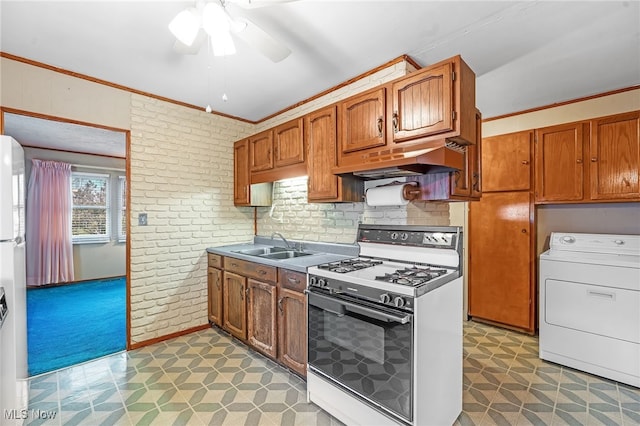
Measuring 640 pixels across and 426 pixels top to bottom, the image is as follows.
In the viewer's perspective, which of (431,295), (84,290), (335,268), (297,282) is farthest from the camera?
(84,290)

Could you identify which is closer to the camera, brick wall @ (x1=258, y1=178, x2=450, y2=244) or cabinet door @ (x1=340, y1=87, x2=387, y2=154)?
cabinet door @ (x1=340, y1=87, x2=387, y2=154)

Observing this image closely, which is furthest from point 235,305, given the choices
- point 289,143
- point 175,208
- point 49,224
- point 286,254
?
point 49,224

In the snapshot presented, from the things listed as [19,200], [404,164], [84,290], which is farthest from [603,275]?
[84,290]

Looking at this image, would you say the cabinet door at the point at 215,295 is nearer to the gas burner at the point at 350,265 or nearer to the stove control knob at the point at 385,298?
the gas burner at the point at 350,265

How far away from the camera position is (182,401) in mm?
2117

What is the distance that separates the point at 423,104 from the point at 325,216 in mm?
1436

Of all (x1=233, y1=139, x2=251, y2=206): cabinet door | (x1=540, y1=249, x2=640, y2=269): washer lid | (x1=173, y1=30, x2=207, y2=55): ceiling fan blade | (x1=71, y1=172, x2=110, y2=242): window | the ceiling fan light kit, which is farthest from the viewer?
(x1=71, y1=172, x2=110, y2=242): window

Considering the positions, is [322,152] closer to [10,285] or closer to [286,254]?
[286,254]

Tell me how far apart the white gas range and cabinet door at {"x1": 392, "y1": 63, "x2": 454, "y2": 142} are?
27.0 inches

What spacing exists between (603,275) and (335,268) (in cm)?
219

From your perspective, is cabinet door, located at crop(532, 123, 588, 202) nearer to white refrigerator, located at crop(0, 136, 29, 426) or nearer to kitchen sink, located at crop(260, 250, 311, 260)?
kitchen sink, located at crop(260, 250, 311, 260)

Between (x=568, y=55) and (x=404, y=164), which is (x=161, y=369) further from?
(x=568, y=55)

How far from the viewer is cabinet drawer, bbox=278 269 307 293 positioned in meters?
2.25

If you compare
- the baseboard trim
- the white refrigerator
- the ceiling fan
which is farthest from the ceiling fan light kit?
the baseboard trim
